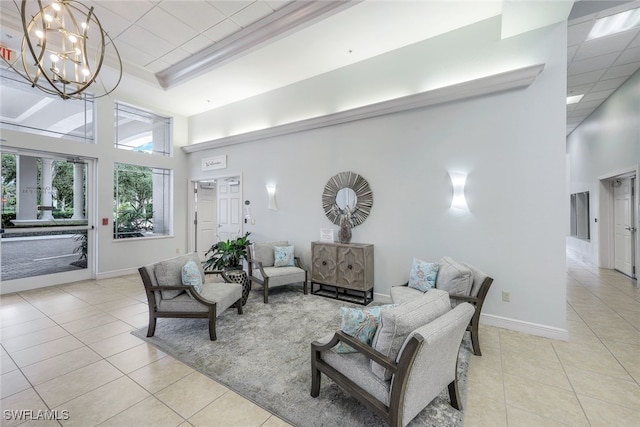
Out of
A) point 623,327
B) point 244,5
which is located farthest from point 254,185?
point 623,327

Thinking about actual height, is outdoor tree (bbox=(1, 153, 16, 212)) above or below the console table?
above

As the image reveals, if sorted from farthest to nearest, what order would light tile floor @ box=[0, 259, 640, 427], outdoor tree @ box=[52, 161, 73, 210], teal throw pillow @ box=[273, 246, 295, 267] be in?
outdoor tree @ box=[52, 161, 73, 210]
teal throw pillow @ box=[273, 246, 295, 267]
light tile floor @ box=[0, 259, 640, 427]

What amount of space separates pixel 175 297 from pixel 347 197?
112 inches

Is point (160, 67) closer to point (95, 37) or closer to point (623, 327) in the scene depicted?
point (95, 37)

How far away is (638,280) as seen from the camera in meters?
4.70

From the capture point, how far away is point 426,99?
3.61 meters

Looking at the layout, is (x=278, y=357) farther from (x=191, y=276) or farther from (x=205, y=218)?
(x=205, y=218)

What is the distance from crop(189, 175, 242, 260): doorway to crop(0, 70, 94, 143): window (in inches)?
95.9

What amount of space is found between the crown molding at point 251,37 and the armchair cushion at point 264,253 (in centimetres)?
312

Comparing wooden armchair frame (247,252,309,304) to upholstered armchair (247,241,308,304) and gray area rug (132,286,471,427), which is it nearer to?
upholstered armchair (247,241,308,304)

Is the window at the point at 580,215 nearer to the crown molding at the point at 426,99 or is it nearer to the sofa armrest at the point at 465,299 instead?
the crown molding at the point at 426,99

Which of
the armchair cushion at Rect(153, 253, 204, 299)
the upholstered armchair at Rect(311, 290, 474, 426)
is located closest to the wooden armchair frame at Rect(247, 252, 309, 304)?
the armchair cushion at Rect(153, 253, 204, 299)

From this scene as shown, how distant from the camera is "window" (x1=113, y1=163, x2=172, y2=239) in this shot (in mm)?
5746

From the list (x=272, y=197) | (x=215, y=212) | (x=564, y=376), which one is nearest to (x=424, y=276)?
(x=564, y=376)
